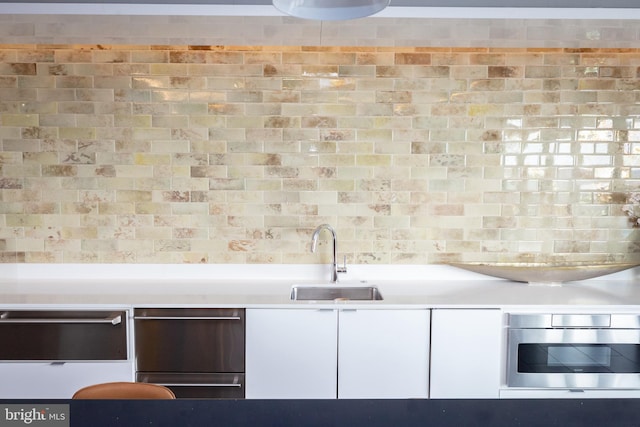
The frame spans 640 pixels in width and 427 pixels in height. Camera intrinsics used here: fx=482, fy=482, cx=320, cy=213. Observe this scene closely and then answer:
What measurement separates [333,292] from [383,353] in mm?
658

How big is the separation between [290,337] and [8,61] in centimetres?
259

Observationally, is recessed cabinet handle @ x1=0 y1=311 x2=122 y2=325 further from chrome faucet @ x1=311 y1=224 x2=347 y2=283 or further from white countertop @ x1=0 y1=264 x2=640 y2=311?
chrome faucet @ x1=311 y1=224 x2=347 y2=283

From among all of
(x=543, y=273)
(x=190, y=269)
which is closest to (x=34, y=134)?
(x=190, y=269)

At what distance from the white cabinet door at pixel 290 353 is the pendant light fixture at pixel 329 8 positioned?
1702mm

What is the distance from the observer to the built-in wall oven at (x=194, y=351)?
2.71 meters

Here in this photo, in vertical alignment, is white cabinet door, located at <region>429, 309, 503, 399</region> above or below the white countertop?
below

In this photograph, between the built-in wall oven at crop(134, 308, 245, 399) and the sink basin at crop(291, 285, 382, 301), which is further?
the sink basin at crop(291, 285, 382, 301)

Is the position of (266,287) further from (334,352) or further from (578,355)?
(578,355)

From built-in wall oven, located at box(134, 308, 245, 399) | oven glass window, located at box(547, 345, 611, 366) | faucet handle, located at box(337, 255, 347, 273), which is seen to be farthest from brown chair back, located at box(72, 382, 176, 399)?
oven glass window, located at box(547, 345, 611, 366)

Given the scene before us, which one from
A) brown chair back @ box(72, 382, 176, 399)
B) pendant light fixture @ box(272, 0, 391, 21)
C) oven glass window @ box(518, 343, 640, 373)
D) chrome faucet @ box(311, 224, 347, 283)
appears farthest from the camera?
chrome faucet @ box(311, 224, 347, 283)

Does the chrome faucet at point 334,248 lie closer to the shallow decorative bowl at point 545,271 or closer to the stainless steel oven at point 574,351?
the shallow decorative bowl at point 545,271

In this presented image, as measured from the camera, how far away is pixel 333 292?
10.8 feet

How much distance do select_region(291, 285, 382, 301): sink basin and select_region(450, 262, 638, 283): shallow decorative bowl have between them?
642mm

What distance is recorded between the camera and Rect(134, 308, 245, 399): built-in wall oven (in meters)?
2.71
